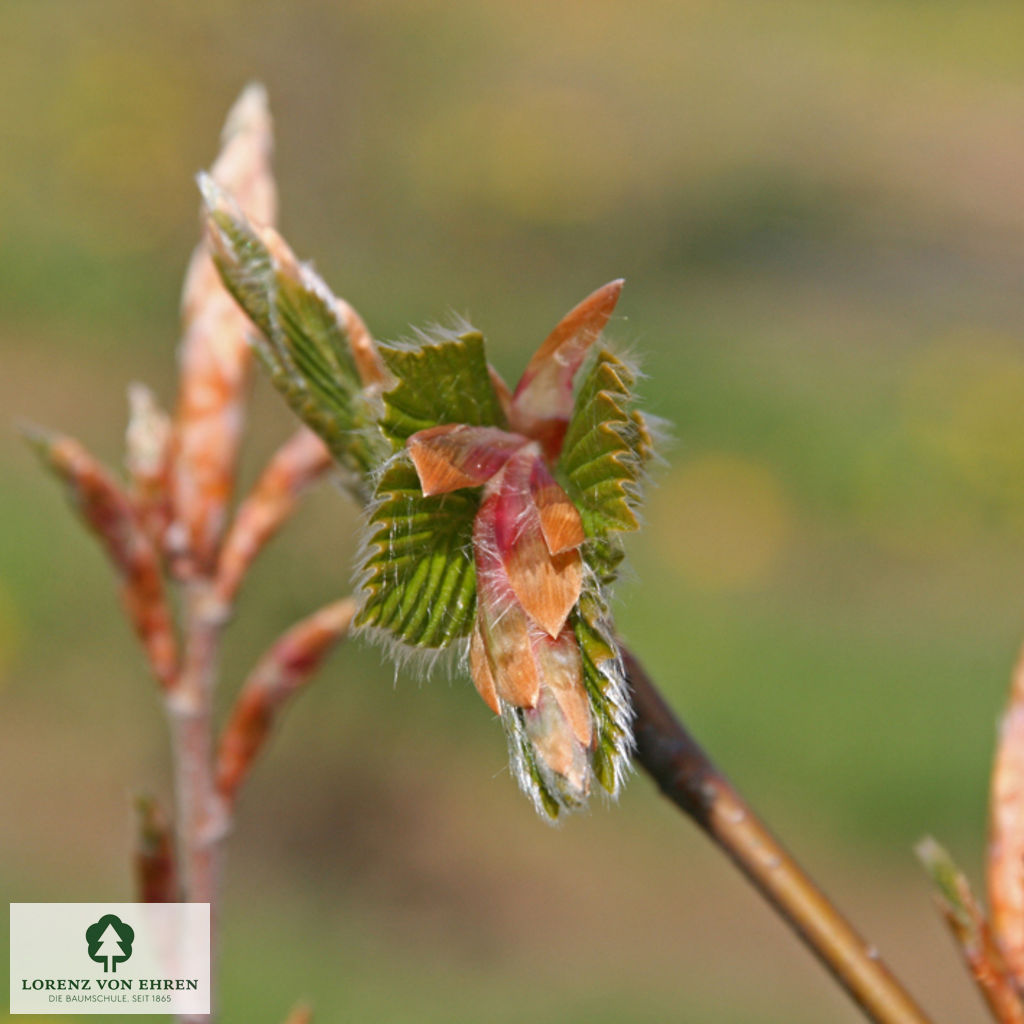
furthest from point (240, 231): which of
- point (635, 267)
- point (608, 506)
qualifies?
point (635, 267)

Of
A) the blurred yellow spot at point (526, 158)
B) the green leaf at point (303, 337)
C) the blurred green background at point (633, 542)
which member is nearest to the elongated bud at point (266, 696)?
the green leaf at point (303, 337)

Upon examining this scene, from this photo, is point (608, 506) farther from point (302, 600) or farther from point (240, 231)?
point (302, 600)

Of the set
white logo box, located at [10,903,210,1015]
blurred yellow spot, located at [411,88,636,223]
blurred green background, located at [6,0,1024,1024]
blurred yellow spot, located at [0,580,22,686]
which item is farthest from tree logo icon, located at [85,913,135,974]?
blurred yellow spot, located at [411,88,636,223]

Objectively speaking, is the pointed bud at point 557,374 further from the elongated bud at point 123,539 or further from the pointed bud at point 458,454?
the elongated bud at point 123,539

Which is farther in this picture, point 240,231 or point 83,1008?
point 83,1008

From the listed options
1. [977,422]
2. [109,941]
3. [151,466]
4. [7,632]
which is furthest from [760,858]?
[977,422]
